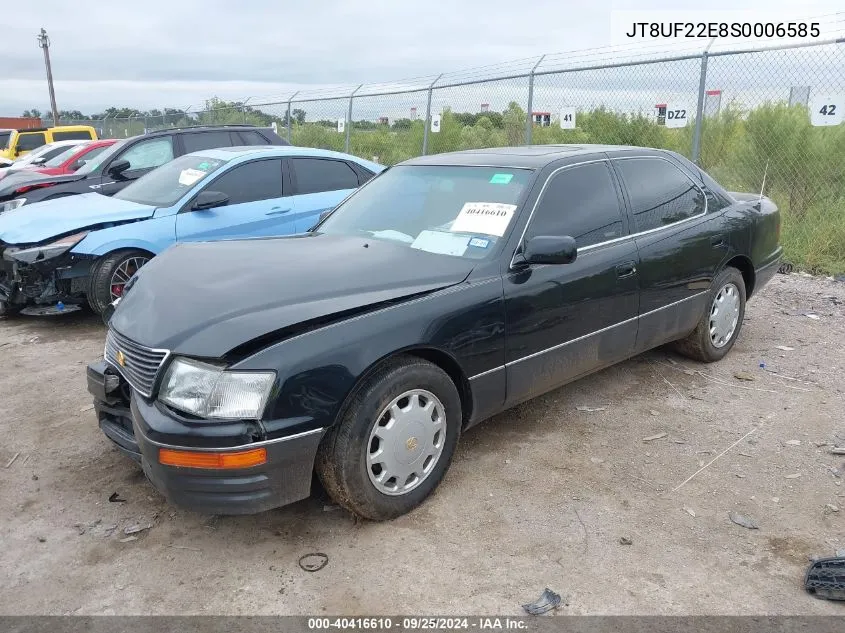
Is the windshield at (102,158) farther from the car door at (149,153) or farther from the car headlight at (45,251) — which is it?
the car headlight at (45,251)

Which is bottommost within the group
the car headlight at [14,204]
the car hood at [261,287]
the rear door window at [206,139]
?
the car headlight at [14,204]

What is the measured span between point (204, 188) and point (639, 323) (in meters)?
4.38

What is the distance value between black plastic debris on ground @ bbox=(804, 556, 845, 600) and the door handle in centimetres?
186

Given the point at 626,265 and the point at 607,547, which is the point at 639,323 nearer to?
the point at 626,265

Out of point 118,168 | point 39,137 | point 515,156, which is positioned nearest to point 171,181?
point 118,168

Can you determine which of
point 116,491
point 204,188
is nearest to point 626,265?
point 116,491

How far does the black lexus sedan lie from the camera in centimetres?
276

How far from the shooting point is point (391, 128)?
15.6 meters

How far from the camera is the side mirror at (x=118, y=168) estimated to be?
8.80 metres

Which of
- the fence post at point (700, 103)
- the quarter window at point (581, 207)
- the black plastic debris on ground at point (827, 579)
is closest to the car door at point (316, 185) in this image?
the quarter window at point (581, 207)

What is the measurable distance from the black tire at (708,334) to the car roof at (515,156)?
1279 mm

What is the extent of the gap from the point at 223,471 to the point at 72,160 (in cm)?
1143

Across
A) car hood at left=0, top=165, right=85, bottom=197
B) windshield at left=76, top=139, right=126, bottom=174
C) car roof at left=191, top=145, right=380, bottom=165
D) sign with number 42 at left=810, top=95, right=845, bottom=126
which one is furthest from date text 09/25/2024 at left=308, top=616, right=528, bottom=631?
windshield at left=76, top=139, right=126, bottom=174

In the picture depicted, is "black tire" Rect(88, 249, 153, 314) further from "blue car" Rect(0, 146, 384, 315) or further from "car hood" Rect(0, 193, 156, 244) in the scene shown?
"car hood" Rect(0, 193, 156, 244)
